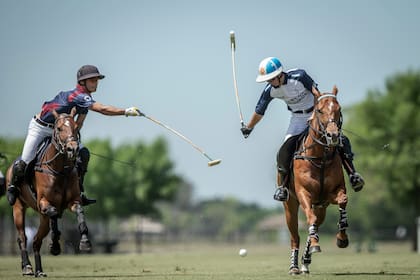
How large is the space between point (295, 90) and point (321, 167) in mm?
1927

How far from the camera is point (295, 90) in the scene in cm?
1803

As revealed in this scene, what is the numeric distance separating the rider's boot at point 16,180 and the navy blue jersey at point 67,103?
1.17 meters

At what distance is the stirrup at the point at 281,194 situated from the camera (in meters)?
Answer: 18.2

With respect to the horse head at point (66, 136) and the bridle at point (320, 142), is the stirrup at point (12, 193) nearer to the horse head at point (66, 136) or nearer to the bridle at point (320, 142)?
the horse head at point (66, 136)

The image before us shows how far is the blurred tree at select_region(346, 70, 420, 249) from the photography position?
6116 cm

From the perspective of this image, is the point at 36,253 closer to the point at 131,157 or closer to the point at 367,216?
the point at 131,157

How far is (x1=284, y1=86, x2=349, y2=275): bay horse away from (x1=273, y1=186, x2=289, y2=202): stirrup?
0.51 meters

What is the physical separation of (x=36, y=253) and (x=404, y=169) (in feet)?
150

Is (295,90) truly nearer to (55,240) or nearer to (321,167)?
(321,167)

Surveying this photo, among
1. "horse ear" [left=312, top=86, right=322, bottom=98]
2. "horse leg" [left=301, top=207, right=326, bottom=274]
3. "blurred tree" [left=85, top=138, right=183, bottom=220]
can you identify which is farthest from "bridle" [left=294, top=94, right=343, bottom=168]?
"blurred tree" [left=85, top=138, right=183, bottom=220]

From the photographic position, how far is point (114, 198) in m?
76.4

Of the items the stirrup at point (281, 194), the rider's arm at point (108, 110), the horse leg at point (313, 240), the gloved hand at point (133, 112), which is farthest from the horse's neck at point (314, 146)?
the rider's arm at point (108, 110)

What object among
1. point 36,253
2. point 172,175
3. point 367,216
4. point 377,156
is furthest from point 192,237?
point 36,253

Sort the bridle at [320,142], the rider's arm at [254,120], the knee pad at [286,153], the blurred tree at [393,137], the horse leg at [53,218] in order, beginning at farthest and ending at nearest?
the blurred tree at [393,137] < the rider's arm at [254,120] < the knee pad at [286,153] < the horse leg at [53,218] < the bridle at [320,142]
